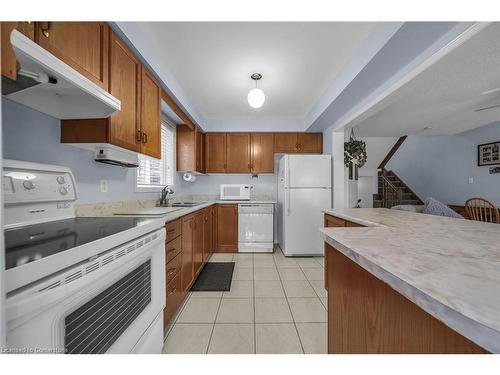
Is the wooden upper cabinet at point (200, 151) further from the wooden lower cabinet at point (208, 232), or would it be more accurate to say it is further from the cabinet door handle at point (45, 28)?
the cabinet door handle at point (45, 28)

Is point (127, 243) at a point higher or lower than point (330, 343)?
higher

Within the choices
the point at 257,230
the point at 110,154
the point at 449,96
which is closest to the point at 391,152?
the point at 449,96

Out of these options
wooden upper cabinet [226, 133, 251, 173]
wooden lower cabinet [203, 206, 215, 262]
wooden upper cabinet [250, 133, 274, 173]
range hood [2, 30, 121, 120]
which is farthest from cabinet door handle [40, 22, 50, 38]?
wooden upper cabinet [250, 133, 274, 173]

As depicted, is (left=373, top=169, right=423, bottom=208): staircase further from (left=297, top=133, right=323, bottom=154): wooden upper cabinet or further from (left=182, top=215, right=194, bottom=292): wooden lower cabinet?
(left=182, top=215, right=194, bottom=292): wooden lower cabinet

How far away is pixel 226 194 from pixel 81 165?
2.41 metres

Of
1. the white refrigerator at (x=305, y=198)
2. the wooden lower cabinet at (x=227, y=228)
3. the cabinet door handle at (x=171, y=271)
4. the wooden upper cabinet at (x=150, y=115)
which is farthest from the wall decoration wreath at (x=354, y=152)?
the cabinet door handle at (x=171, y=271)

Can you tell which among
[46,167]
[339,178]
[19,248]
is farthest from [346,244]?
[339,178]

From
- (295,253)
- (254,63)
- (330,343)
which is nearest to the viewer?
(330,343)

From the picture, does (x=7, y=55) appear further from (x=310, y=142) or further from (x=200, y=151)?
(x=310, y=142)

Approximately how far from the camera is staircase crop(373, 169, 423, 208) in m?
6.11

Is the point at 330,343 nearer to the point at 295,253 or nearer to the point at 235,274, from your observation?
the point at 235,274

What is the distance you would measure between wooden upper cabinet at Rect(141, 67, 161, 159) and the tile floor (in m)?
1.51

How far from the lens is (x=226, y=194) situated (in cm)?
375

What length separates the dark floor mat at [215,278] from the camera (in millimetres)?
2280
